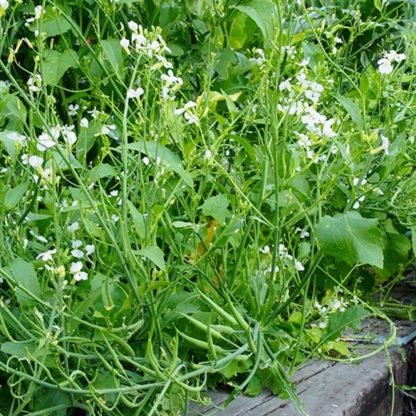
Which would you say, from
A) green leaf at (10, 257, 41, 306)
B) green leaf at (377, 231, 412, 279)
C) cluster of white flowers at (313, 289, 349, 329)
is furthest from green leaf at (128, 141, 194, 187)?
green leaf at (377, 231, 412, 279)

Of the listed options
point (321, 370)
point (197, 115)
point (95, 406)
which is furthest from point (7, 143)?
point (321, 370)

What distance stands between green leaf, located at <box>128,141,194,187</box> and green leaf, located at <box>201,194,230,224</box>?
83 mm

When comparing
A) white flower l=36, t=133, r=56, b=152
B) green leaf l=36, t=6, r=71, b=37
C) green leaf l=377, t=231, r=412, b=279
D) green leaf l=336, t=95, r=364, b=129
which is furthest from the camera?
green leaf l=377, t=231, r=412, b=279

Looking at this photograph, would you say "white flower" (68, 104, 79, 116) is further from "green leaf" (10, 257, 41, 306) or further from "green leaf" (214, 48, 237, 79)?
"green leaf" (10, 257, 41, 306)

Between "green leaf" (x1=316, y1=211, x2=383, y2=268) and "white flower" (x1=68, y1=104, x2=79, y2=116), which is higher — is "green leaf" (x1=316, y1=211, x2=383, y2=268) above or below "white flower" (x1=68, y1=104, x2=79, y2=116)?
below

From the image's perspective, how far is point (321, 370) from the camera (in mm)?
1534

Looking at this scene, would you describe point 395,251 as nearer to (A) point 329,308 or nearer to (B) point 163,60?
(A) point 329,308

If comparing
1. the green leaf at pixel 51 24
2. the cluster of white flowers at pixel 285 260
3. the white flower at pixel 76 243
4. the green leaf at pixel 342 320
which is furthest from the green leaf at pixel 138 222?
the green leaf at pixel 51 24

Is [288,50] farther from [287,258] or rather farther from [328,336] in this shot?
[328,336]

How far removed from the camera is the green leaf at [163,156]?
110 cm

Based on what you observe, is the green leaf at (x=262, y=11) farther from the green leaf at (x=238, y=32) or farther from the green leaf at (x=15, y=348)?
the green leaf at (x=15, y=348)

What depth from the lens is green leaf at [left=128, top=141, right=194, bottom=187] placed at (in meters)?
1.10

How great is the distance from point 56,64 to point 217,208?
0.54 meters

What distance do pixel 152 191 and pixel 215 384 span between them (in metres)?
0.42
